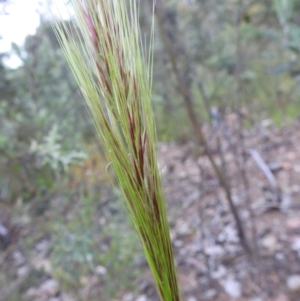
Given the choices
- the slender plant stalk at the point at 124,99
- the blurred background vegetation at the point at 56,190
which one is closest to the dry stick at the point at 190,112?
the blurred background vegetation at the point at 56,190

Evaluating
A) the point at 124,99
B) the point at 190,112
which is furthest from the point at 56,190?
the point at 124,99

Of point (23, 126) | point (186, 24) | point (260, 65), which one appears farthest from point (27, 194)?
point (260, 65)

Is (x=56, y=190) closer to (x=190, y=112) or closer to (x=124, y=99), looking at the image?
(x=190, y=112)

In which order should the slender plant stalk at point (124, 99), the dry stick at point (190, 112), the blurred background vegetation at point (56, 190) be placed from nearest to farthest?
the slender plant stalk at point (124, 99) → the dry stick at point (190, 112) → the blurred background vegetation at point (56, 190)

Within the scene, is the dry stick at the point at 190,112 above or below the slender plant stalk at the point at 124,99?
below

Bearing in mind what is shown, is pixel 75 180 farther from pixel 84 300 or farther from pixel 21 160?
pixel 84 300

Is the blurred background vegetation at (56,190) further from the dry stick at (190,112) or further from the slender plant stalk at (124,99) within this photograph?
the slender plant stalk at (124,99)

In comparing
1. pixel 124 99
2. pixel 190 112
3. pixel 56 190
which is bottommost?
pixel 56 190

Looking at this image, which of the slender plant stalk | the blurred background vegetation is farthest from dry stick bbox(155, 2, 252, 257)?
the slender plant stalk
